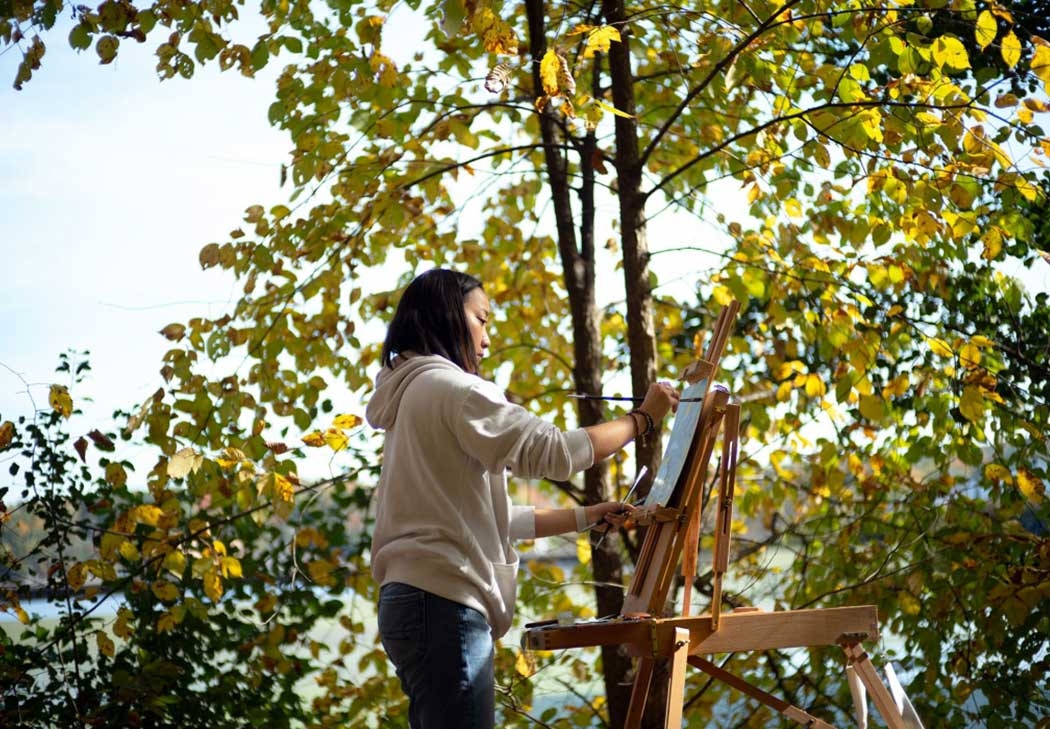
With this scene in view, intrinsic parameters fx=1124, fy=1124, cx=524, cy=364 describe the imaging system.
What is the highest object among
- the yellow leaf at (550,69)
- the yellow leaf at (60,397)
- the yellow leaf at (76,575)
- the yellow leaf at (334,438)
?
the yellow leaf at (550,69)

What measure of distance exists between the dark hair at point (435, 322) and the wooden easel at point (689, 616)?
1.32 feet

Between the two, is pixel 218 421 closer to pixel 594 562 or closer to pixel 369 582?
pixel 369 582

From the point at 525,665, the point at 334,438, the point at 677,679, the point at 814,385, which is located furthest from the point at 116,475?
the point at 814,385

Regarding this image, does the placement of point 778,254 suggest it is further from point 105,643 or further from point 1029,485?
point 105,643

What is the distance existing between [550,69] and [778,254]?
48.7 inches

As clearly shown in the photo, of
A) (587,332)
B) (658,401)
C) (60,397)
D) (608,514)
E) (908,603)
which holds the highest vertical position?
(587,332)

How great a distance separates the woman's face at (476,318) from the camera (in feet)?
6.02

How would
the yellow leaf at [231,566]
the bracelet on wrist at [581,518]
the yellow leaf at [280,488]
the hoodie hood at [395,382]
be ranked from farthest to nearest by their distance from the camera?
the yellow leaf at [231,566]
the yellow leaf at [280,488]
the bracelet on wrist at [581,518]
the hoodie hood at [395,382]

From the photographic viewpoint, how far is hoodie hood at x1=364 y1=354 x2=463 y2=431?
174 centimetres

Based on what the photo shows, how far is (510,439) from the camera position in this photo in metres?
1.65

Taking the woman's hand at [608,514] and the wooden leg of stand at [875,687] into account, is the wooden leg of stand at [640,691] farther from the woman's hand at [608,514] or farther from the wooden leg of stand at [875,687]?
the wooden leg of stand at [875,687]

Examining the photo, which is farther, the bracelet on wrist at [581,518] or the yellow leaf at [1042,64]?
the yellow leaf at [1042,64]

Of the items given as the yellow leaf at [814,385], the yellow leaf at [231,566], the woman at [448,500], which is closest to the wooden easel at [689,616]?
the woman at [448,500]

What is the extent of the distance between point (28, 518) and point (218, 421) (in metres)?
0.92
